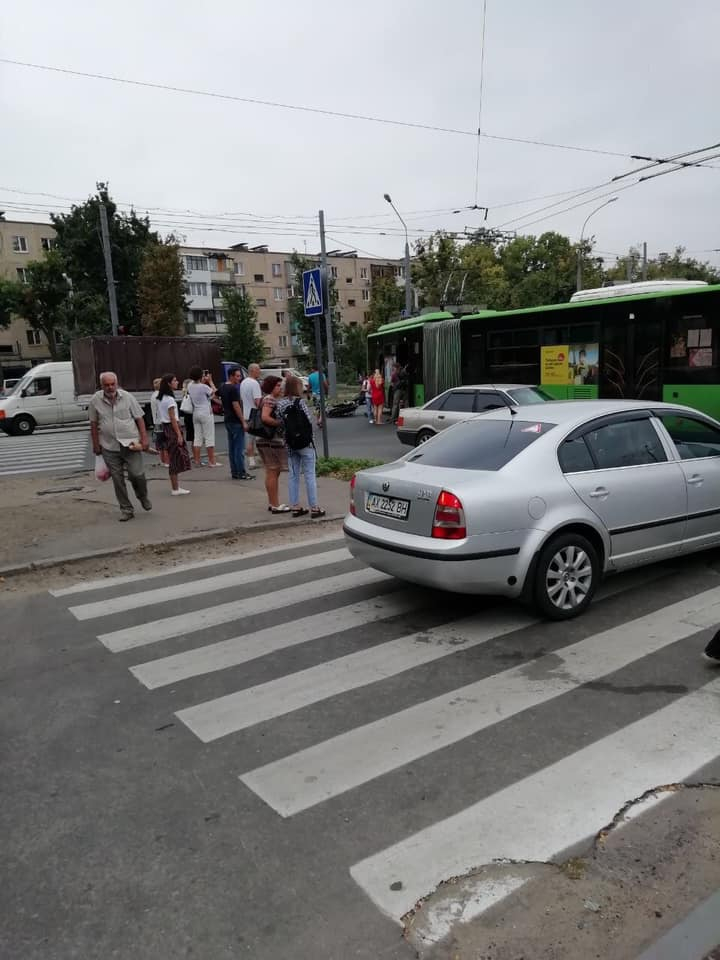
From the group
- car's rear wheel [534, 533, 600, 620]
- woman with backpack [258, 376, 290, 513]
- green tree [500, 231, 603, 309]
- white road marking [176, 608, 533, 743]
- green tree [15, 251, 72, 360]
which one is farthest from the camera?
green tree [500, 231, 603, 309]

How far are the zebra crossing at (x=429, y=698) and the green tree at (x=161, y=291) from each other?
37268mm

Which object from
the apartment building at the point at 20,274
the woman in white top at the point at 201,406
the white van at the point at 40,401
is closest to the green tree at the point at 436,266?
the white van at the point at 40,401

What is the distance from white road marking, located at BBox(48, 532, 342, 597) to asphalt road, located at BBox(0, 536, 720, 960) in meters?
0.62

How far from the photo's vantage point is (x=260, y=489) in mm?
11258

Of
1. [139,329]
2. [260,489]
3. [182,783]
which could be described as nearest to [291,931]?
[182,783]

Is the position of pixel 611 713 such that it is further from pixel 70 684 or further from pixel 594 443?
pixel 70 684

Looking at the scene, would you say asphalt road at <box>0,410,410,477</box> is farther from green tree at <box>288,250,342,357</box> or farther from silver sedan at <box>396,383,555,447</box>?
green tree at <box>288,250,342,357</box>

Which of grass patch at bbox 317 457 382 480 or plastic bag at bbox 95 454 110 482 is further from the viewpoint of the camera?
grass patch at bbox 317 457 382 480

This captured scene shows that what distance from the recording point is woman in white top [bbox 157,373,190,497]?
33.9 feet

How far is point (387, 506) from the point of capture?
5578mm

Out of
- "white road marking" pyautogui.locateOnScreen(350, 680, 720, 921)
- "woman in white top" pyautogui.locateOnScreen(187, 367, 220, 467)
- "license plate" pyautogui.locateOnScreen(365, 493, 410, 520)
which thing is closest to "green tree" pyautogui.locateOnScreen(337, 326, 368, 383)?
"woman in white top" pyautogui.locateOnScreen(187, 367, 220, 467)

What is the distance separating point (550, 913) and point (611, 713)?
1.57 metres

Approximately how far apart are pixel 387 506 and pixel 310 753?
7.60ft

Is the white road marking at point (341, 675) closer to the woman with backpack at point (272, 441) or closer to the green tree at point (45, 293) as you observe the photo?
the woman with backpack at point (272, 441)
